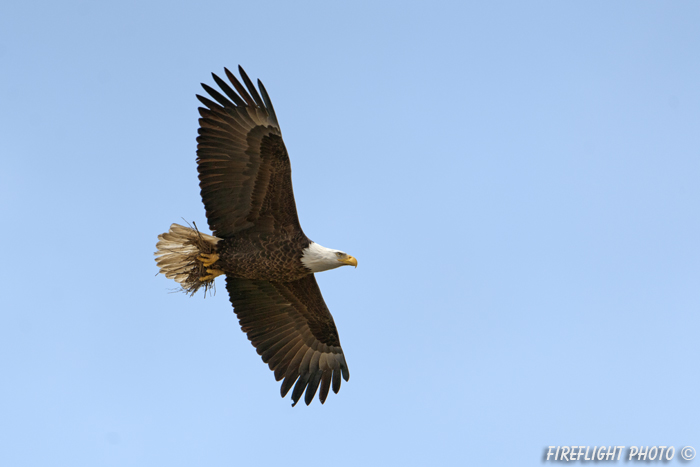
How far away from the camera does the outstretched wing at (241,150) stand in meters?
9.48

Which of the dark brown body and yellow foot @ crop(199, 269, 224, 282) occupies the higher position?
the dark brown body

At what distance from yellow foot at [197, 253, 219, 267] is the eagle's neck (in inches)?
48.8

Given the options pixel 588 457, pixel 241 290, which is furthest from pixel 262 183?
pixel 588 457

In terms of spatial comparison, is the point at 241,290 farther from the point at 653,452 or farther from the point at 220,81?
the point at 653,452

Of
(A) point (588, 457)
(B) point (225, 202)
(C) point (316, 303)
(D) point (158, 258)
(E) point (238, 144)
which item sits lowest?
(A) point (588, 457)

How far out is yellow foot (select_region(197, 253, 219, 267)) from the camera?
10.0 m

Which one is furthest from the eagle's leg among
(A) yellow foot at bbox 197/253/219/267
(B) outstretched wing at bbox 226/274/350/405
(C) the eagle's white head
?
(C) the eagle's white head

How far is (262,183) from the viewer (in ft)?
31.6

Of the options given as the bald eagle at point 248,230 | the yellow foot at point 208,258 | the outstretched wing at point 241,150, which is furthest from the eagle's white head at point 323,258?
the yellow foot at point 208,258

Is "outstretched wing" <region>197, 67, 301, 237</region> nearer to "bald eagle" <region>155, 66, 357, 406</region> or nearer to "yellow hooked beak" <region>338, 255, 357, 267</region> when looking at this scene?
"bald eagle" <region>155, 66, 357, 406</region>

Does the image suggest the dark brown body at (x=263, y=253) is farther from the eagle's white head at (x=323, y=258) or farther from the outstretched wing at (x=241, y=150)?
the outstretched wing at (x=241, y=150)

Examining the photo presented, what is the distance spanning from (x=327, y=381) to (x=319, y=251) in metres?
2.39

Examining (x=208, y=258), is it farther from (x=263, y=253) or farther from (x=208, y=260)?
(x=263, y=253)

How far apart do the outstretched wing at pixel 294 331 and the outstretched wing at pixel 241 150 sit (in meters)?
1.66
